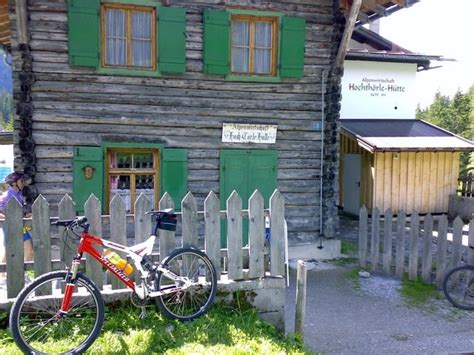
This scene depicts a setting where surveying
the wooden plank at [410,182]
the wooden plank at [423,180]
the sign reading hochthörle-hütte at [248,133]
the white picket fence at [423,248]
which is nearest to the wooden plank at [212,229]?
the white picket fence at [423,248]

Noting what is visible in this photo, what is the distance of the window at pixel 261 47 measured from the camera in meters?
→ 8.98

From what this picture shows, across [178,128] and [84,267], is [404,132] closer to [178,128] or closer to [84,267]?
[178,128]

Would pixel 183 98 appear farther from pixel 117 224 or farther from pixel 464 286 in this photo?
pixel 464 286

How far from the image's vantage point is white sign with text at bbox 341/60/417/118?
15.6m

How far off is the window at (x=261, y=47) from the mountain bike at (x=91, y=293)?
540 centimetres

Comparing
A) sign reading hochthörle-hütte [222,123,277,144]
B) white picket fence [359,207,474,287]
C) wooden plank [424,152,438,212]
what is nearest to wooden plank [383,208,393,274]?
white picket fence [359,207,474,287]

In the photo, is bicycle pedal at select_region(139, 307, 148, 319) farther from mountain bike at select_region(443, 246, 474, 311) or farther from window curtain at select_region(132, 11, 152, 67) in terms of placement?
window curtain at select_region(132, 11, 152, 67)

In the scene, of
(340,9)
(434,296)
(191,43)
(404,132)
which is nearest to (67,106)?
(191,43)

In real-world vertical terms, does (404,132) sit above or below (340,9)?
below

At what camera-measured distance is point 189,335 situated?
4.20 meters

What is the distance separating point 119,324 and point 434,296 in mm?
5494

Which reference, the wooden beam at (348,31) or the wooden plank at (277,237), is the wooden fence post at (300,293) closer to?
the wooden plank at (277,237)

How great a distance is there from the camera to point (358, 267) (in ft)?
29.9

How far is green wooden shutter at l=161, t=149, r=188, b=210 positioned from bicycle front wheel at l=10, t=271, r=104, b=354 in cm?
470
